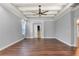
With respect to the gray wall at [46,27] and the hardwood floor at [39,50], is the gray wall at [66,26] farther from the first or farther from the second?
the gray wall at [46,27]

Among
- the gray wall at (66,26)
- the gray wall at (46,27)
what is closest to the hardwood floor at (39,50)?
the gray wall at (66,26)

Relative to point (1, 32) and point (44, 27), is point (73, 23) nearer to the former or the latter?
point (1, 32)

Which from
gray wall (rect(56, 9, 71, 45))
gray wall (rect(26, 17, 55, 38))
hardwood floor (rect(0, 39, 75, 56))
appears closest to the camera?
hardwood floor (rect(0, 39, 75, 56))

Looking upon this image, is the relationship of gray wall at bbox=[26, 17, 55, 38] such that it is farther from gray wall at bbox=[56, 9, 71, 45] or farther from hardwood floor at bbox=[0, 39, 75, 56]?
hardwood floor at bbox=[0, 39, 75, 56]

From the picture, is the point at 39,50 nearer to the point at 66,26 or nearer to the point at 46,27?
the point at 66,26

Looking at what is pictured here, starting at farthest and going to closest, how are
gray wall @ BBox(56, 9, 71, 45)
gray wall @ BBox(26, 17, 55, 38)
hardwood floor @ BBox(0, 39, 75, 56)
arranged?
gray wall @ BBox(26, 17, 55, 38)
gray wall @ BBox(56, 9, 71, 45)
hardwood floor @ BBox(0, 39, 75, 56)

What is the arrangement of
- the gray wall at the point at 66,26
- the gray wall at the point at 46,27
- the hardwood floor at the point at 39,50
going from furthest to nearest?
the gray wall at the point at 46,27 < the gray wall at the point at 66,26 < the hardwood floor at the point at 39,50

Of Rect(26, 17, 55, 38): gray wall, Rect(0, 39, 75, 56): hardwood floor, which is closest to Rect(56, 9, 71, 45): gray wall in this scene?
Rect(0, 39, 75, 56): hardwood floor

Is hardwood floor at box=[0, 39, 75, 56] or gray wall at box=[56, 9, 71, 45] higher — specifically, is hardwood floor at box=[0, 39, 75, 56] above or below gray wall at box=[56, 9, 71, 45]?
below

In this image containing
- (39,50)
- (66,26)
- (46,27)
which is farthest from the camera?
(46,27)

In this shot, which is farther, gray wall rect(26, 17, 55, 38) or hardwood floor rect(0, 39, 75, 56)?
gray wall rect(26, 17, 55, 38)

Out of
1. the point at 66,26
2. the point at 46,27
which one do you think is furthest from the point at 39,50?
the point at 46,27

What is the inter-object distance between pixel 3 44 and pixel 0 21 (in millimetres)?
1307

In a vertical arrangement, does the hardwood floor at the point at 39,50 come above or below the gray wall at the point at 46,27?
below
